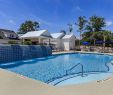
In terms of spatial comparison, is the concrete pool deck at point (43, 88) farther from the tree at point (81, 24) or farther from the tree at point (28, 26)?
the tree at point (28, 26)

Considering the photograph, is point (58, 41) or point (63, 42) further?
point (63, 42)

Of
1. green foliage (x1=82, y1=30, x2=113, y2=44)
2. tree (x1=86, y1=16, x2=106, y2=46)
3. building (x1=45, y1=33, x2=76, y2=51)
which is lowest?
building (x1=45, y1=33, x2=76, y2=51)

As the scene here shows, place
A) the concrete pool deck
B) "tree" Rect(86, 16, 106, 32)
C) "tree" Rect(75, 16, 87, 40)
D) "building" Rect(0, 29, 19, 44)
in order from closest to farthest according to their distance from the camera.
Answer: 1. the concrete pool deck
2. "building" Rect(0, 29, 19, 44)
3. "tree" Rect(86, 16, 106, 32)
4. "tree" Rect(75, 16, 87, 40)

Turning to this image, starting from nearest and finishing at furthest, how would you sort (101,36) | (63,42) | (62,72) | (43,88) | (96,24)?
(43,88) → (62,72) → (63,42) → (101,36) → (96,24)

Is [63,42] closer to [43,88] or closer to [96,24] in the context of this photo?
[96,24]

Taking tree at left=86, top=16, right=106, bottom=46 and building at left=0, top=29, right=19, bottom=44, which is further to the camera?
tree at left=86, top=16, right=106, bottom=46

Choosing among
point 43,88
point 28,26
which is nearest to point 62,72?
point 43,88

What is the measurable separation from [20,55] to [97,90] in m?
14.3

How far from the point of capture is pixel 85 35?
4794cm

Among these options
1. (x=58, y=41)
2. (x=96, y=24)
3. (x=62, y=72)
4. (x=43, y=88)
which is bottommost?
(x=62, y=72)

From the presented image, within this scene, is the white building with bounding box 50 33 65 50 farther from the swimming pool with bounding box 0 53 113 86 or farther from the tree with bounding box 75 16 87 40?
the swimming pool with bounding box 0 53 113 86

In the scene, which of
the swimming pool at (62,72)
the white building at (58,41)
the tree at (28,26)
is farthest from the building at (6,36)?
the tree at (28,26)

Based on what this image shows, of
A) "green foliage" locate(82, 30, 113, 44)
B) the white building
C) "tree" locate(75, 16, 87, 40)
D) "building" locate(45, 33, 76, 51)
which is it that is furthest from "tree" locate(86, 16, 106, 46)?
the white building

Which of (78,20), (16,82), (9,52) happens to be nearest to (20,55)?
(9,52)
